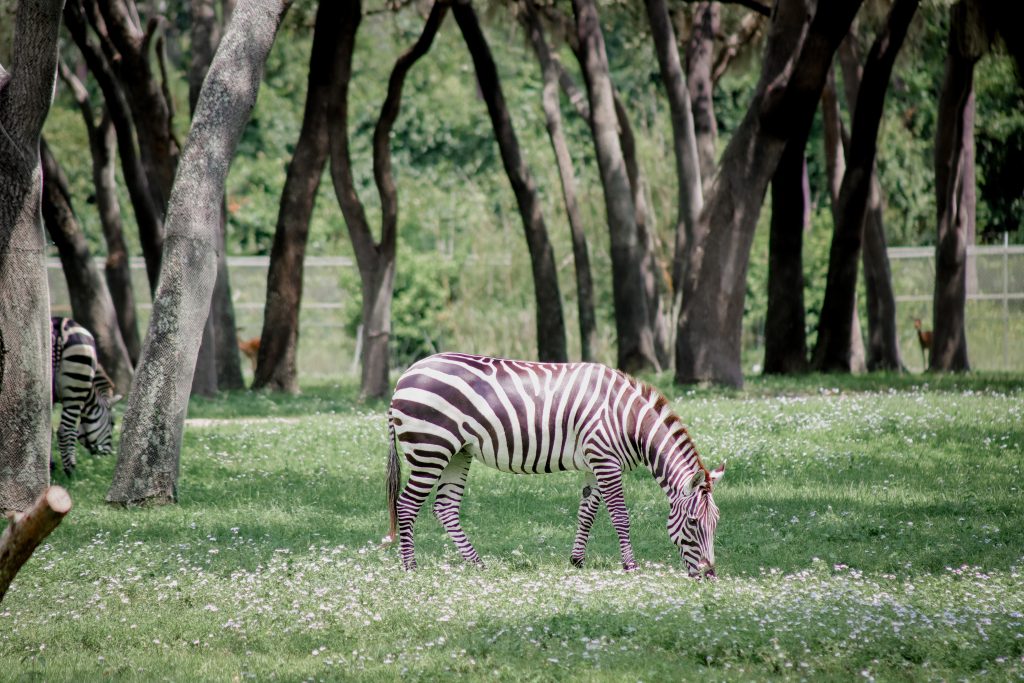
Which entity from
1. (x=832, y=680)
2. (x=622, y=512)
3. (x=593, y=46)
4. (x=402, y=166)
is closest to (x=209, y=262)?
(x=622, y=512)

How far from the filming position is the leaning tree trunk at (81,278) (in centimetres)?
1920

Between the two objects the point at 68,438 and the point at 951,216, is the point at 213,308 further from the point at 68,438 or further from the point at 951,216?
the point at 951,216

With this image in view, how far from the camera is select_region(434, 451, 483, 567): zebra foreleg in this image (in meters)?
9.79

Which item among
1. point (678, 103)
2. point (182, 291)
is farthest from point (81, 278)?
point (678, 103)

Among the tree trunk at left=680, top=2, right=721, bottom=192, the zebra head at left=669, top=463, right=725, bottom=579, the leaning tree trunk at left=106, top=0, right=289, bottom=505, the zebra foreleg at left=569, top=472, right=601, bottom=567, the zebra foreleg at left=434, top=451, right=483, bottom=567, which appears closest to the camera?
the zebra head at left=669, top=463, right=725, bottom=579

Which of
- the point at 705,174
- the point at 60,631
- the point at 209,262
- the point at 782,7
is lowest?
the point at 60,631

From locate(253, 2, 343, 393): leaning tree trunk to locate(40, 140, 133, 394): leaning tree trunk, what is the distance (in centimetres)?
297

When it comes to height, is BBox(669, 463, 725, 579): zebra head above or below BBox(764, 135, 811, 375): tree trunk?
below

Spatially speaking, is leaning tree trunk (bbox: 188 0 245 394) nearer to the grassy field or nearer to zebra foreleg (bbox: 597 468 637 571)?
the grassy field

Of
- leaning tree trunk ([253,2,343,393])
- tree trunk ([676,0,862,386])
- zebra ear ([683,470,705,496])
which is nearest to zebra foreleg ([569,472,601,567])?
zebra ear ([683,470,705,496])

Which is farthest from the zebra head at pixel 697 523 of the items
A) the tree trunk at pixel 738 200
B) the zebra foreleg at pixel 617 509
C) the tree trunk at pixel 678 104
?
the tree trunk at pixel 678 104

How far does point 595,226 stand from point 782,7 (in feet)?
47.2

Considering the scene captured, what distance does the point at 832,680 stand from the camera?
662cm

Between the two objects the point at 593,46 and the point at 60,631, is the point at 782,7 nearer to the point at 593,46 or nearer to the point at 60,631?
the point at 593,46
